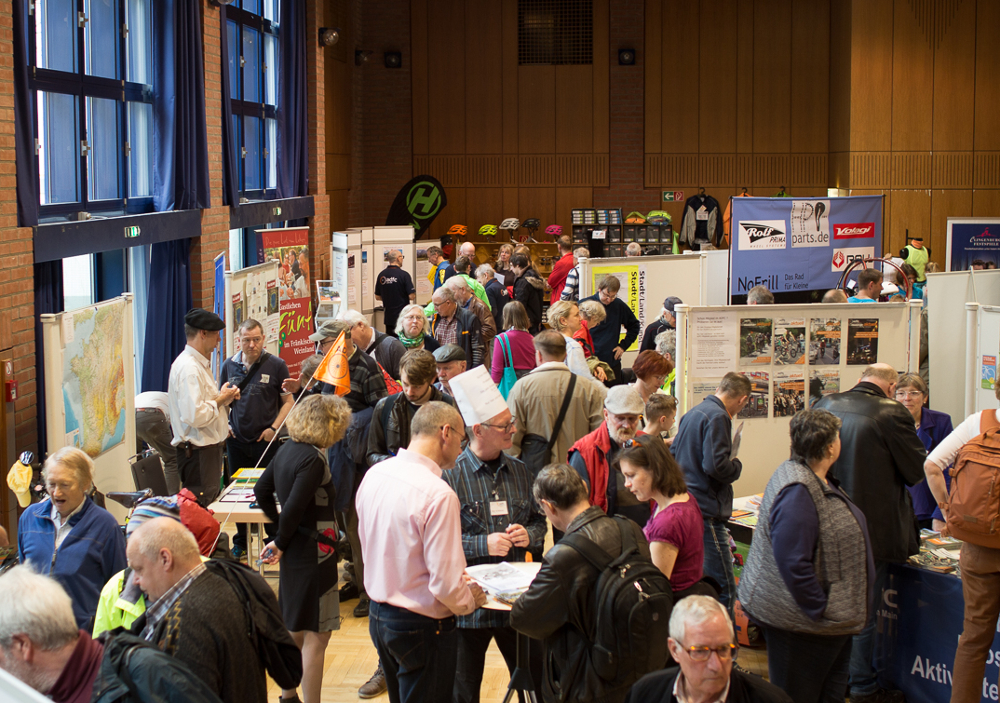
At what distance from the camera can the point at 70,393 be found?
4832 mm

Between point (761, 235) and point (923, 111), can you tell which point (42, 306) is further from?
point (923, 111)

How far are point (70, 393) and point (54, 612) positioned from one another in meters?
2.92

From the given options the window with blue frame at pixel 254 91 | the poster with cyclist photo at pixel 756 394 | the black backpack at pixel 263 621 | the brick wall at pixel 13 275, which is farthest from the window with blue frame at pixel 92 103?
the poster with cyclist photo at pixel 756 394

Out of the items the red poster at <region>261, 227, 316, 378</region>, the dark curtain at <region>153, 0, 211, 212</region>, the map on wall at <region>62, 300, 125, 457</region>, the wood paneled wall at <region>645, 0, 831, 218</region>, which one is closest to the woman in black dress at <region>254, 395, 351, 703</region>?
the map on wall at <region>62, 300, 125, 457</region>

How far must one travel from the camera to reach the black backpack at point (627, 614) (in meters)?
2.75

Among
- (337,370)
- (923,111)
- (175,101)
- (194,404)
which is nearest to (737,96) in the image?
(923,111)

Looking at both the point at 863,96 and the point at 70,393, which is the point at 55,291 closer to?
the point at 70,393

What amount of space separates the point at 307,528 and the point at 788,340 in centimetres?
335

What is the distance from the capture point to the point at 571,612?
280 centimetres

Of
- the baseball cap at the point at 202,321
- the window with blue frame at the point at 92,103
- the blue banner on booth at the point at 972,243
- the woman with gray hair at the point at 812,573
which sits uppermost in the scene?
the window with blue frame at the point at 92,103

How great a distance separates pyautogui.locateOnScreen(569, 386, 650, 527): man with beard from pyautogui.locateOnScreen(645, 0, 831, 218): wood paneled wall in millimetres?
14341

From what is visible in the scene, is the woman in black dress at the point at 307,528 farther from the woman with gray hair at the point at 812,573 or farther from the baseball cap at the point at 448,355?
the woman with gray hair at the point at 812,573

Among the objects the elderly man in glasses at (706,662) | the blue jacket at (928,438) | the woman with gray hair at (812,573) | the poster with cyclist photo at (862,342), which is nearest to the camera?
the elderly man in glasses at (706,662)

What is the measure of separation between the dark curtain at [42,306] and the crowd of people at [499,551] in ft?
5.66
